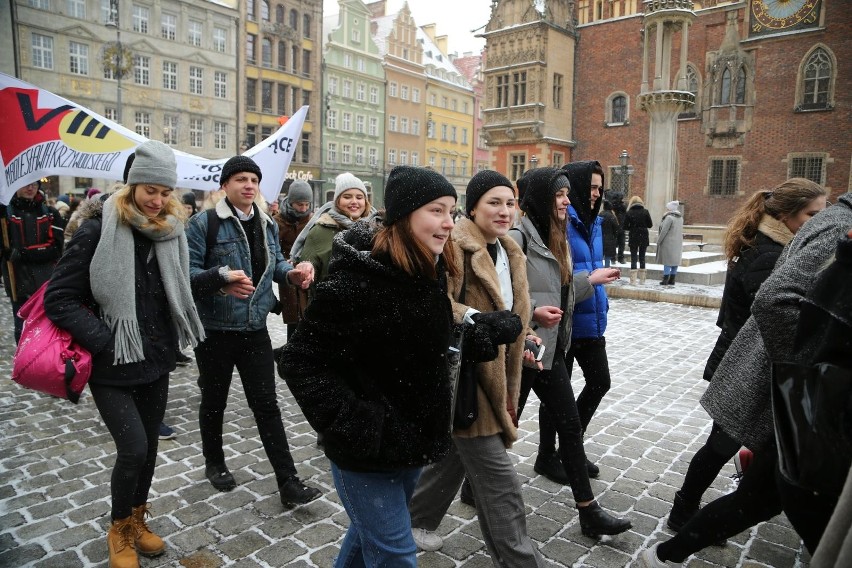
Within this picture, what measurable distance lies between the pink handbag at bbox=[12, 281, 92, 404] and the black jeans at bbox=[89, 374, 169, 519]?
115 millimetres

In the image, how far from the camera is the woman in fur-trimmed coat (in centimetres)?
281

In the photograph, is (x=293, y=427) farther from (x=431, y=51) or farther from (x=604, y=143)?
(x=431, y=51)

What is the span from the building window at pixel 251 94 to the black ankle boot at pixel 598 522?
46420 mm

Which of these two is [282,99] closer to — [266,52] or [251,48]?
[266,52]

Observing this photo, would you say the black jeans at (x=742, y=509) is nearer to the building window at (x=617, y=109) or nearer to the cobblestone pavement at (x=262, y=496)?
the cobblestone pavement at (x=262, y=496)

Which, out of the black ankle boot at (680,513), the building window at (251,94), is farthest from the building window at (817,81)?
the building window at (251,94)

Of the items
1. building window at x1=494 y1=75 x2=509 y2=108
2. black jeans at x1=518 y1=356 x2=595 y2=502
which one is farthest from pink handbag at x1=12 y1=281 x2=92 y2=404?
building window at x1=494 y1=75 x2=509 y2=108

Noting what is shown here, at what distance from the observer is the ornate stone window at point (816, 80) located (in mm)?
29000

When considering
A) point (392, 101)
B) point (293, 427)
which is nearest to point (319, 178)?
point (392, 101)

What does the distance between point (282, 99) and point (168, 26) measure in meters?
9.82

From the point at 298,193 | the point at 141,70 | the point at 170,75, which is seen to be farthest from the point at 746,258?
the point at 170,75

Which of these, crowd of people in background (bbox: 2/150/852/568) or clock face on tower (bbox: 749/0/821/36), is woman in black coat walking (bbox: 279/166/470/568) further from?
clock face on tower (bbox: 749/0/821/36)

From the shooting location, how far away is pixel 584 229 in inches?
165

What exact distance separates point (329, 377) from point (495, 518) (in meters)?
1.18
